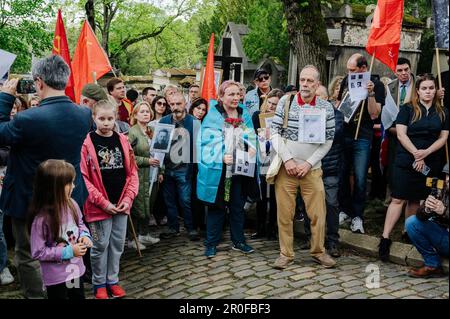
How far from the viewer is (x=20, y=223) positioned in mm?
4199

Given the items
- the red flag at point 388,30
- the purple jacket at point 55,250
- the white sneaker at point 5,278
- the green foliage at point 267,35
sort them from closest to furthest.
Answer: the purple jacket at point 55,250, the white sneaker at point 5,278, the red flag at point 388,30, the green foliage at point 267,35

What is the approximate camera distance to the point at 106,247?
4777mm

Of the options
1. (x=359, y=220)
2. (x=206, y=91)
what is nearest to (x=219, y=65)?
(x=206, y=91)

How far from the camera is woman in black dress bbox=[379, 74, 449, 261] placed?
518 centimetres

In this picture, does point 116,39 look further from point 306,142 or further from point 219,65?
point 306,142

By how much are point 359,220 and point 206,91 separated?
3.16 metres

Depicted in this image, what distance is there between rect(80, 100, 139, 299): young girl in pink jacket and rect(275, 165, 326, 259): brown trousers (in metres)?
1.46

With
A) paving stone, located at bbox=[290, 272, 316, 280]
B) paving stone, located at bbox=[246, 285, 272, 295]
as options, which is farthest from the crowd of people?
paving stone, located at bbox=[246, 285, 272, 295]

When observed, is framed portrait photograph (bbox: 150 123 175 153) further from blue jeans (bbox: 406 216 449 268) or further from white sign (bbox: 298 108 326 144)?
blue jeans (bbox: 406 216 449 268)

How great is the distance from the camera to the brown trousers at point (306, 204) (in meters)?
5.32

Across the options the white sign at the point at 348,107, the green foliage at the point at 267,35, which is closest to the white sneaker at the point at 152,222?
the white sign at the point at 348,107

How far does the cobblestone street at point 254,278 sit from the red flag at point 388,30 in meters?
2.37

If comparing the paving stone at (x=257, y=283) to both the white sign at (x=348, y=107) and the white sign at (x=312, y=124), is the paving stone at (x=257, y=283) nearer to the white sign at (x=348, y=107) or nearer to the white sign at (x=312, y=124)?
the white sign at (x=312, y=124)

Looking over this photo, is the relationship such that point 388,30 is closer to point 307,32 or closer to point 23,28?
point 307,32
